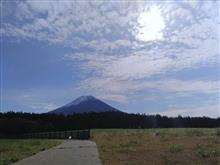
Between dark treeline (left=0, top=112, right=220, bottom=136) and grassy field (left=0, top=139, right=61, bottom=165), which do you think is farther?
dark treeline (left=0, top=112, right=220, bottom=136)

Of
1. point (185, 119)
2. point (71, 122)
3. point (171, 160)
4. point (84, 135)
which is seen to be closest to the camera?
point (171, 160)

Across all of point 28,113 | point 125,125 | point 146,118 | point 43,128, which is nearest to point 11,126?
point 43,128

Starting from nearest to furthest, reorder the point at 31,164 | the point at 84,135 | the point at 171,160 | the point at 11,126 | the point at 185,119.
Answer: the point at 31,164, the point at 171,160, the point at 84,135, the point at 11,126, the point at 185,119

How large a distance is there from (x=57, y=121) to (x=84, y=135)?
174 feet

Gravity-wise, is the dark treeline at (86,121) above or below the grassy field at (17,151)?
above

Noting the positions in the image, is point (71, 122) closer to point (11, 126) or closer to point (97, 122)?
point (97, 122)

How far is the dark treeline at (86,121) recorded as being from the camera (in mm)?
79188

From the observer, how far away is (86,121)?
338 ft

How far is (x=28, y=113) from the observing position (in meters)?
108

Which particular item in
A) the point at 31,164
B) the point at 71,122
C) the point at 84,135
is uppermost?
the point at 71,122

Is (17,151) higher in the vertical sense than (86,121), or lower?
lower

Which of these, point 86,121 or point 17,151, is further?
point 86,121

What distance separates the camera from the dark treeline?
7919 cm

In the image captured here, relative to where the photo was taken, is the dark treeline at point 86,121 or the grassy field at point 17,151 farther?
the dark treeline at point 86,121
